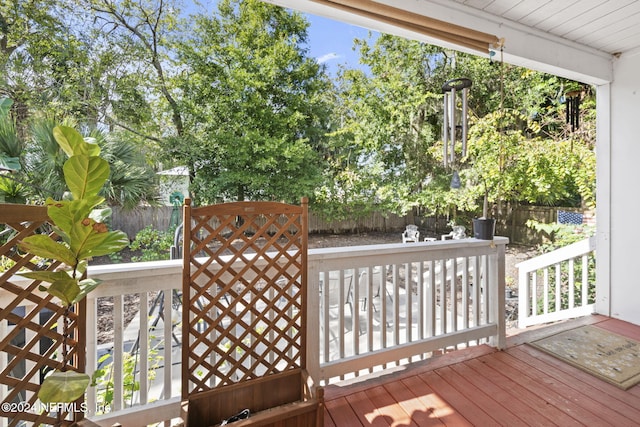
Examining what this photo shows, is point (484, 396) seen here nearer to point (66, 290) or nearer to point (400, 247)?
point (400, 247)

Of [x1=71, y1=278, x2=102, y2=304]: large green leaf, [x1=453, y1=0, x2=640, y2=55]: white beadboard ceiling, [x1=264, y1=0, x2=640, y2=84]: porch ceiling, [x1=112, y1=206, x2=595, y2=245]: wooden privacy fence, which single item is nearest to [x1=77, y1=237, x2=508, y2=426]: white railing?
[x1=71, y1=278, x2=102, y2=304]: large green leaf

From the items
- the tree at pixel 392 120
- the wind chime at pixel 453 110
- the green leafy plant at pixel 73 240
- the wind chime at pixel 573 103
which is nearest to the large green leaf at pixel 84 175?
the green leafy plant at pixel 73 240

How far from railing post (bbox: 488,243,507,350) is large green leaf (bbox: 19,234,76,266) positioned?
2.32 metres

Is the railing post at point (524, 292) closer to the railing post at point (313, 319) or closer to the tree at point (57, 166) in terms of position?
the railing post at point (313, 319)

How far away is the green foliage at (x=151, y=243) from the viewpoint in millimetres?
6016

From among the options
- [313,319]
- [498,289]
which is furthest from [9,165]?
[498,289]

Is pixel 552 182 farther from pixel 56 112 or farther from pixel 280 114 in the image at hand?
pixel 56 112

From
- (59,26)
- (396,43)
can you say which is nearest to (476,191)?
(396,43)

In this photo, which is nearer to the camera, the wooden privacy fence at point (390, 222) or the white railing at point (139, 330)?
the white railing at point (139, 330)

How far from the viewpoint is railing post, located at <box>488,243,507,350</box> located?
208cm

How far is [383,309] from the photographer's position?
1791 millimetres

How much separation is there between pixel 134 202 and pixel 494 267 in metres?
4.03

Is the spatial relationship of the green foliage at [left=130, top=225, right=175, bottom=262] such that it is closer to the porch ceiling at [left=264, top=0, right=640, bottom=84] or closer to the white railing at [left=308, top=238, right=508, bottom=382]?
the white railing at [left=308, top=238, right=508, bottom=382]

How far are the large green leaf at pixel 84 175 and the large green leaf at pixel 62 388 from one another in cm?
54
